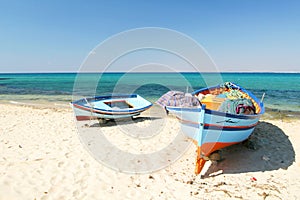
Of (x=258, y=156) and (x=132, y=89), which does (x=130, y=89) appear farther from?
(x=258, y=156)

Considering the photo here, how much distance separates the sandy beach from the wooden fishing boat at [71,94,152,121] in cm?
220

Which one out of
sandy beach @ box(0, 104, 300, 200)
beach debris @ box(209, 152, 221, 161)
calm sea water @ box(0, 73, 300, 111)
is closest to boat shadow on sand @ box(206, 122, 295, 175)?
sandy beach @ box(0, 104, 300, 200)

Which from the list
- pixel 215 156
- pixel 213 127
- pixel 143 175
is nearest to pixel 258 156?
pixel 215 156

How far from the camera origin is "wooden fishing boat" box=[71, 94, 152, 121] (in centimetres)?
895

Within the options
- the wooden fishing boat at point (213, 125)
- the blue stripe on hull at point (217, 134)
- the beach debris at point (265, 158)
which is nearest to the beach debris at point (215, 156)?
the wooden fishing boat at point (213, 125)

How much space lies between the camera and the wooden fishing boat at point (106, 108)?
29.4 feet

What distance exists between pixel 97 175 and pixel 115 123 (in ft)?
17.4

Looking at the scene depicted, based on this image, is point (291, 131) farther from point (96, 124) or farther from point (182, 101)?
point (96, 124)

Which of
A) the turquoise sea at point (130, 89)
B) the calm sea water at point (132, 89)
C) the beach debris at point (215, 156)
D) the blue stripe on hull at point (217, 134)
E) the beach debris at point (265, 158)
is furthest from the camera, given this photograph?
the calm sea water at point (132, 89)

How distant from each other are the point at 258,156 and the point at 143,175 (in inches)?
153

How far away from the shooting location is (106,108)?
9.70 m

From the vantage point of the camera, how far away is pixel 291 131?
8477mm

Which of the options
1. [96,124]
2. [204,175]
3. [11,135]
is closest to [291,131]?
[204,175]

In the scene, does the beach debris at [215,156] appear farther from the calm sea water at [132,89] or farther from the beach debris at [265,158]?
the calm sea water at [132,89]
